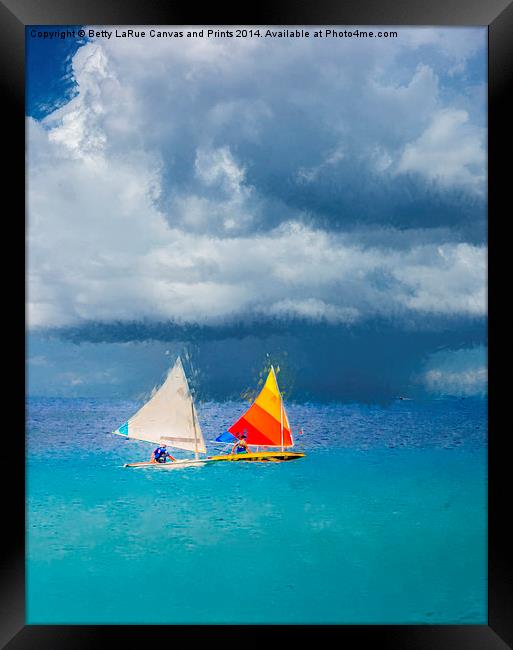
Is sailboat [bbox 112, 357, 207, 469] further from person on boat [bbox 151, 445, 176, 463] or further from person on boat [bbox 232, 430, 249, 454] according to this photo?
person on boat [bbox 232, 430, 249, 454]

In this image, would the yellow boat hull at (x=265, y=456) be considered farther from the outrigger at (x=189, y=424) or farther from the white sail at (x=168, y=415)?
the white sail at (x=168, y=415)

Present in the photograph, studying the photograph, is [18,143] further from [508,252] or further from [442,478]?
[442,478]

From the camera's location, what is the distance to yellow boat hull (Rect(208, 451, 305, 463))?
375 centimetres

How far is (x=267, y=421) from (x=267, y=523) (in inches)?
26.1

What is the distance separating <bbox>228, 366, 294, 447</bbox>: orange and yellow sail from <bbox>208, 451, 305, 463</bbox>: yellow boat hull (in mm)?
64

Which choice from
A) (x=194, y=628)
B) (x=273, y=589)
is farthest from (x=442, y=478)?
(x=194, y=628)

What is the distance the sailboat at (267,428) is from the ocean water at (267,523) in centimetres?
7

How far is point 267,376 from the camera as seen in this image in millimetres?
3693

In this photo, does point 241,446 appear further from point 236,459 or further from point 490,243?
point 490,243

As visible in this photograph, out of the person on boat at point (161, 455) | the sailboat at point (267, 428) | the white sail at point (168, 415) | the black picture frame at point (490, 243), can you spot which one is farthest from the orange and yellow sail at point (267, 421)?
the black picture frame at point (490, 243)

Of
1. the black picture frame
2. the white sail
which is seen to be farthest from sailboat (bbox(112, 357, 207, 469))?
the black picture frame

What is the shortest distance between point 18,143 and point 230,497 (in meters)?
2.66

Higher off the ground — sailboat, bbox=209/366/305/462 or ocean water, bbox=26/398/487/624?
sailboat, bbox=209/366/305/462

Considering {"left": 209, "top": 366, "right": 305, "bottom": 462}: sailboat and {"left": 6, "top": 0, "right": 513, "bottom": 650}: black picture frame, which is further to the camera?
{"left": 209, "top": 366, "right": 305, "bottom": 462}: sailboat
